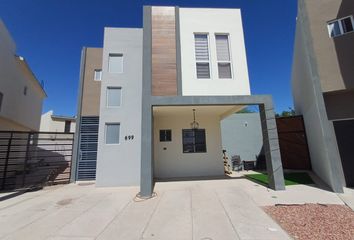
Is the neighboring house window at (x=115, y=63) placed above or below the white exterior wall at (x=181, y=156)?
above

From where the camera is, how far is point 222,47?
8125 millimetres

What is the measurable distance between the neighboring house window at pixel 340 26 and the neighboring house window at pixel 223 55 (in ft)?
13.9

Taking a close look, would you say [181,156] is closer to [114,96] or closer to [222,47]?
[114,96]

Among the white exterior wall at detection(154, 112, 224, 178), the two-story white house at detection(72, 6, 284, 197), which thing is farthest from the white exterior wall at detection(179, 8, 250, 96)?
the white exterior wall at detection(154, 112, 224, 178)

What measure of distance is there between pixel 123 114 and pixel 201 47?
4.91 meters

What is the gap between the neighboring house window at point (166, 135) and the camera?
33.3ft

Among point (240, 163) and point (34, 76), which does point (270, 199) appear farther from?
point (34, 76)

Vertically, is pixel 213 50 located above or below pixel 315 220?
above

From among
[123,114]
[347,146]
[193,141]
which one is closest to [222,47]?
[193,141]

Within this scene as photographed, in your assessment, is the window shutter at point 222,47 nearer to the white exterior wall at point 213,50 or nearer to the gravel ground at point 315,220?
the white exterior wall at point 213,50

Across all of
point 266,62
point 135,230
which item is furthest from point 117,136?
point 266,62

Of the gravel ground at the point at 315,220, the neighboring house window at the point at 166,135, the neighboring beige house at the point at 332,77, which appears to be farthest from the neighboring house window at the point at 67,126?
the neighboring beige house at the point at 332,77

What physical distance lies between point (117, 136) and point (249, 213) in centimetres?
664

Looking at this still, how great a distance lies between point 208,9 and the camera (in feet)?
26.9
